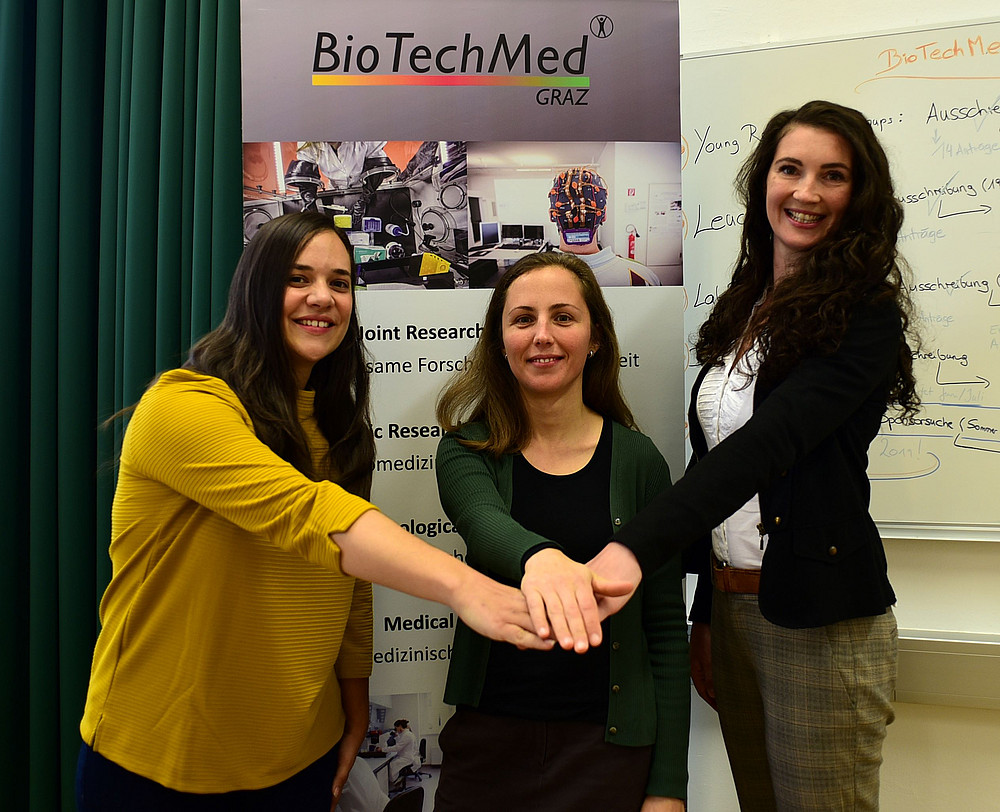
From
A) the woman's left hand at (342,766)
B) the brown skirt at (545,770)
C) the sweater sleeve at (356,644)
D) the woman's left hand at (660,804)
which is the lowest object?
the woman's left hand at (342,766)

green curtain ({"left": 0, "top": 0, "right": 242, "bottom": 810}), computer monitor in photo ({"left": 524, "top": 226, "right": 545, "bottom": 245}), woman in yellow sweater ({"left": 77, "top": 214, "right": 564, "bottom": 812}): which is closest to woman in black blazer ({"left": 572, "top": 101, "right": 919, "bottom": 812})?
woman in yellow sweater ({"left": 77, "top": 214, "right": 564, "bottom": 812})

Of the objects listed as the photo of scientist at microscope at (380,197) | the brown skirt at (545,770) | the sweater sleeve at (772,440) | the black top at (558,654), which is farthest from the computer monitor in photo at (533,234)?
the brown skirt at (545,770)

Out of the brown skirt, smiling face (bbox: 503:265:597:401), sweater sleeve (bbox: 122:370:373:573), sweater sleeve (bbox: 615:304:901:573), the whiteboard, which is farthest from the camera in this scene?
the whiteboard

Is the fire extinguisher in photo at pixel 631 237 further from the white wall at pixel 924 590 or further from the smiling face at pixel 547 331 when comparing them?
the white wall at pixel 924 590

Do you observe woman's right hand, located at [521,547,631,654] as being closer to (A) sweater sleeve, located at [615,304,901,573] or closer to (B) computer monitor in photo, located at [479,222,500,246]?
(A) sweater sleeve, located at [615,304,901,573]

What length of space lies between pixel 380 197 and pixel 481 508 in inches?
41.2

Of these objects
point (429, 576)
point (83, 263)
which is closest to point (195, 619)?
point (429, 576)

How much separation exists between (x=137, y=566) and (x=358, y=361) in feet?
2.02

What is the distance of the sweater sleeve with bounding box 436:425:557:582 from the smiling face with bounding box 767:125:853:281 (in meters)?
0.77

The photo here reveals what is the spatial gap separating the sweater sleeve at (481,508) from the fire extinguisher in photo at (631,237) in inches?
31.0

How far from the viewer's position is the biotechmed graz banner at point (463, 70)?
196cm

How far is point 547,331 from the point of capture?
151 centimetres

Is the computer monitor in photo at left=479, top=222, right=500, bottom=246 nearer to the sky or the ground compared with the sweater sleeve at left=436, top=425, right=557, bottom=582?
nearer to the sky

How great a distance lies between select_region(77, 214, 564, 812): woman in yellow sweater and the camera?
1.11m
